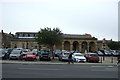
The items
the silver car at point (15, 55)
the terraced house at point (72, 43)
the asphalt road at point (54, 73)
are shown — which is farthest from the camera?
the terraced house at point (72, 43)

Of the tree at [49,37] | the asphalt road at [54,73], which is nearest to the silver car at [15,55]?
the tree at [49,37]

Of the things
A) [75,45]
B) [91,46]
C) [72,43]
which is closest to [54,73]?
[72,43]

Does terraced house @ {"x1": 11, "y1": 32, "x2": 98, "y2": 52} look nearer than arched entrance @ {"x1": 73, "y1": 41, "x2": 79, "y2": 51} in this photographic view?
Yes

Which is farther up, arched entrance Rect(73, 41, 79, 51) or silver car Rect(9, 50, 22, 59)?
arched entrance Rect(73, 41, 79, 51)

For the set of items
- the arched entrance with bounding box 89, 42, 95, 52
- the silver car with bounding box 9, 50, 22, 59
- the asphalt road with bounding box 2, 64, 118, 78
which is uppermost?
the arched entrance with bounding box 89, 42, 95, 52

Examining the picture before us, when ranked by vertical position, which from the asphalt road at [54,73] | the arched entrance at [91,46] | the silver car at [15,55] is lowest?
the asphalt road at [54,73]

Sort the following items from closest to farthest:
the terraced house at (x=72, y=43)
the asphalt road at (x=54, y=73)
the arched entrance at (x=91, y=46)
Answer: the asphalt road at (x=54, y=73) → the terraced house at (x=72, y=43) → the arched entrance at (x=91, y=46)

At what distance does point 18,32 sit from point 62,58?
67.1 meters

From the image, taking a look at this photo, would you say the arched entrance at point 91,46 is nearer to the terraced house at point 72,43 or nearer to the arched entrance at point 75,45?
the terraced house at point 72,43

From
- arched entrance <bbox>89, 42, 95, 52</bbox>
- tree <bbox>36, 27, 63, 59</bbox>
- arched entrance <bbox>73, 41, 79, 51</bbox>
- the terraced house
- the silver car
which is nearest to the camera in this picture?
the silver car

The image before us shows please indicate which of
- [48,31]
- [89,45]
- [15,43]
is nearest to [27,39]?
[15,43]

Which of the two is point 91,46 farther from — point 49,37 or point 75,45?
point 49,37

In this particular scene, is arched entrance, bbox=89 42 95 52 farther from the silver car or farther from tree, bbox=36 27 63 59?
the silver car

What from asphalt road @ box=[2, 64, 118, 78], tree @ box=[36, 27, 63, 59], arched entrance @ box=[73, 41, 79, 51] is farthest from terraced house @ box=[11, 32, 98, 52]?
asphalt road @ box=[2, 64, 118, 78]
